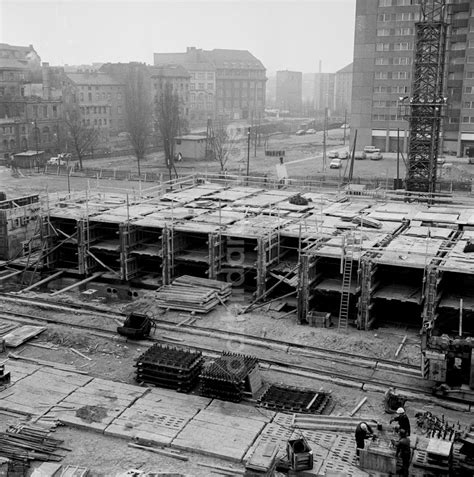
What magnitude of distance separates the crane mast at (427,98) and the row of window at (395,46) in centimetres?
3854

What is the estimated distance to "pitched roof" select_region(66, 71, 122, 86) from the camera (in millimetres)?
85019

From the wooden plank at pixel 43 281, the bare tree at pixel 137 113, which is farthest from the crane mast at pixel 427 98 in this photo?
the bare tree at pixel 137 113

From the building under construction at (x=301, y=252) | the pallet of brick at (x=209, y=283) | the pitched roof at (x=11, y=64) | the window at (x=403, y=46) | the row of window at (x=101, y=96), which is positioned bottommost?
the pallet of brick at (x=209, y=283)

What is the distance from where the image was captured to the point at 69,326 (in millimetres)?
20828

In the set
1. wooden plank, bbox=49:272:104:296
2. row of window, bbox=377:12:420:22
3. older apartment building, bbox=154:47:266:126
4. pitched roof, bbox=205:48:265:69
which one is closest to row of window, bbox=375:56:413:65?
row of window, bbox=377:12:420:22

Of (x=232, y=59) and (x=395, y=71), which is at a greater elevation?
(x=232, y=59)

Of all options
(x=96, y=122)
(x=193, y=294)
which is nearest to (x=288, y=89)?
(x=96, y=122)

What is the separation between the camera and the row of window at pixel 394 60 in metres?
73.6

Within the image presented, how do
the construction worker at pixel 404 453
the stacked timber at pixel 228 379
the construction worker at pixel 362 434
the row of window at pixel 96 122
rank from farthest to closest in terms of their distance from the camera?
the row of window at pixel 96 122 → the stacked timber at pixel 228 379 → the construction worker at pixel 362 434 → the construction worker at pixel 404 453

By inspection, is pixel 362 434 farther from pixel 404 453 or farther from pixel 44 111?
pixel 44 111

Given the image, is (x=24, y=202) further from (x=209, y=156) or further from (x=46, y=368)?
(x=209, y=156)

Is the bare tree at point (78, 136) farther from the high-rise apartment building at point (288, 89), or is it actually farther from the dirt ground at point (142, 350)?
the high-rise apartment building at point (288, 89)

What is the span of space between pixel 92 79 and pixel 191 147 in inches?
1183

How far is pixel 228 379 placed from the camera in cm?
1579
